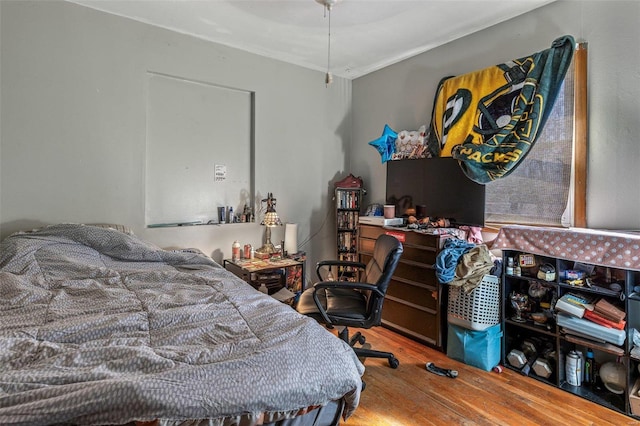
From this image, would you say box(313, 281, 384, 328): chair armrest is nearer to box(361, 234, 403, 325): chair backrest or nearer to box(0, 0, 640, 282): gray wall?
box(361, 234, 403, 325): chair backrest

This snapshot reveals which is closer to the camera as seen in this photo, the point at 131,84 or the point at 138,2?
the point at 138,2

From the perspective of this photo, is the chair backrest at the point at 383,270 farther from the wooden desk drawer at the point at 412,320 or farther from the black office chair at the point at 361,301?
the wooden desk drawer at the point at 412,320

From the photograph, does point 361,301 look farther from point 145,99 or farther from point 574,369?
point 145,99

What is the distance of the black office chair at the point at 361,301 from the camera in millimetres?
2133

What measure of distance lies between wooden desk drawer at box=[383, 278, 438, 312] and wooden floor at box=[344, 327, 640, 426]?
43cm

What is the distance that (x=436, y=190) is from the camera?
294 cm

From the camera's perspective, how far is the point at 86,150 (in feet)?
8.68

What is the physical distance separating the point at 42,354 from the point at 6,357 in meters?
0.09

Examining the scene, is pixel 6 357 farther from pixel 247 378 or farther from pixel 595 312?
pixel 595 312

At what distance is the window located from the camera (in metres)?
2.32

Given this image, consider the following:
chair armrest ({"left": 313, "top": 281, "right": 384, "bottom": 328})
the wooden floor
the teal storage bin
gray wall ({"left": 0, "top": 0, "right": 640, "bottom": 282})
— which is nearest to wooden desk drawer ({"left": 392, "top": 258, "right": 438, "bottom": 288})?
the teal storage bin

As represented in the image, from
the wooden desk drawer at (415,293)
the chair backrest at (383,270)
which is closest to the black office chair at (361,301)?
the chair backrest at (383,270)

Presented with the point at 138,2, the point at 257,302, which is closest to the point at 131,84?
the point at 138,2

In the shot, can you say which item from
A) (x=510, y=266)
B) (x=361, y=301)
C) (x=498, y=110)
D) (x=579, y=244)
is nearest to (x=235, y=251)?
(x=361, y=301)
